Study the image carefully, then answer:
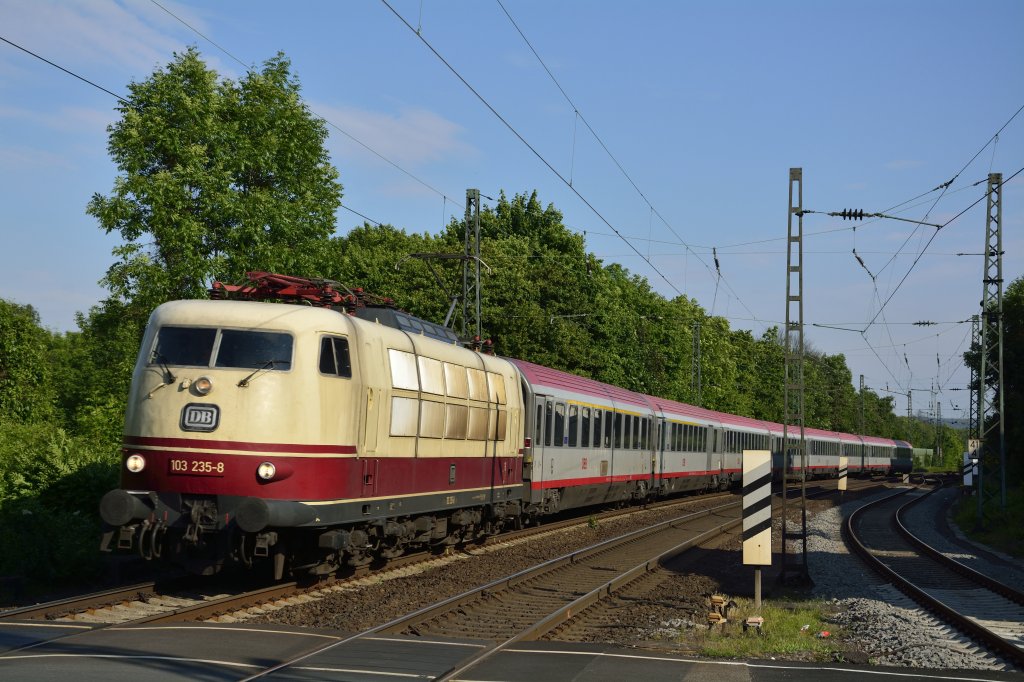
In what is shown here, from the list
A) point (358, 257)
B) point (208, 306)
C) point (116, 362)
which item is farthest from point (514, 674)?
point (358, 257)

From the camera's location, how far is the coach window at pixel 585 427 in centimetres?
2762

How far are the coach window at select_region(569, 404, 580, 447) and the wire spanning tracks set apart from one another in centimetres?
693

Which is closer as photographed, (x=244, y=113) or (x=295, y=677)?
(x=295, y=677)

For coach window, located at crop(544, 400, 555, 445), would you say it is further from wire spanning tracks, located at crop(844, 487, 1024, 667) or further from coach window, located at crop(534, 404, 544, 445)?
wire spanning tracks, located at crop(844, 487, 1024, 667)

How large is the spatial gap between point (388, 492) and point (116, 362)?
20703mm

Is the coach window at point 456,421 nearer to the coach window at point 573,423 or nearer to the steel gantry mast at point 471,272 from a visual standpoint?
the steel gantry mast at point 471,272

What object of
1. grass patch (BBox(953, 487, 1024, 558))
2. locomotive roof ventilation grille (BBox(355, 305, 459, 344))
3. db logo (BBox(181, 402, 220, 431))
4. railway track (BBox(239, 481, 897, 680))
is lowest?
railway track (BBox(239, 481, 897, 680))

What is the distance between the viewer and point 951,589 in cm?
1823

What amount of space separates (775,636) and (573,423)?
1500 centimetres

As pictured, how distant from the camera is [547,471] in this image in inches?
963

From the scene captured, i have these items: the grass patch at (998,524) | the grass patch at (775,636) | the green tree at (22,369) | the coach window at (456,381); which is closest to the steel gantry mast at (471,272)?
the coach window at (456,381)

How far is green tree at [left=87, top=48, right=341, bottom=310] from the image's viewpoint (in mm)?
32969

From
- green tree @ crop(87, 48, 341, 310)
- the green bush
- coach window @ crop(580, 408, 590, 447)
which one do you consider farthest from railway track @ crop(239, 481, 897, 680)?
green tree @ crop(87, 48, 341, 310)

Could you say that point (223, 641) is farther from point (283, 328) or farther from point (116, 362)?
point (116, 362)
